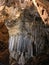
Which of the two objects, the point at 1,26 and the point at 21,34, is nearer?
the point at 21,34

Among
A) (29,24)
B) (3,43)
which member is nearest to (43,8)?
(29,24)

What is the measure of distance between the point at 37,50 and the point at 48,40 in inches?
12.8

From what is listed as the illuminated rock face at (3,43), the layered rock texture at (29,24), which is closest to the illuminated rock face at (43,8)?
the layered rock texture at (29,24)

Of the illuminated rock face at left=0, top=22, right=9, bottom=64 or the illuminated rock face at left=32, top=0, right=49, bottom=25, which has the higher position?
the illuminated rock face at left=32, top=0, right=49, bottom=25

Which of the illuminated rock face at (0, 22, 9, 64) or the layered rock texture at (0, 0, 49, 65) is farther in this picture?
the illuminated rock face at (0, 22, 9, 64)

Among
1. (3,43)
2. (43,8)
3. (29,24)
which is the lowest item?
(3,43)

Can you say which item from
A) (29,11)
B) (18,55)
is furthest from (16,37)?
(29,11)

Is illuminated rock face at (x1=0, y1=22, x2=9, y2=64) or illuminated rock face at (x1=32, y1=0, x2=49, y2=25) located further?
illuminated rock face at (x1=0, y1=22, x2=9, y2=64)

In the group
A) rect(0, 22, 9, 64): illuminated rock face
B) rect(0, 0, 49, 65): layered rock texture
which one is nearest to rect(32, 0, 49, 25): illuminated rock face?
rect(0, 0, 49, 65): layered rock texture

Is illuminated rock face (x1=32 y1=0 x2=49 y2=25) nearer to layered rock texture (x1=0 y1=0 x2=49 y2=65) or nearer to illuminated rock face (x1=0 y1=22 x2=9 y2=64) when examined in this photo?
layered rock texture (x1=0 y1=0 x2=49 y2=65)

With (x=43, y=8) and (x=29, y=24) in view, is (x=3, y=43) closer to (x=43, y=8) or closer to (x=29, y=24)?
(x=29, y=24)

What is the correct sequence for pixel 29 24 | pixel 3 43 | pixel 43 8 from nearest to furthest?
pixel 43 8 < pixel 29 24 < pixel 3 43

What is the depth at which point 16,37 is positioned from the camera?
11.5ft

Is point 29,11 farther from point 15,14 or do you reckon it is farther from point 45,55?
point 45,55
